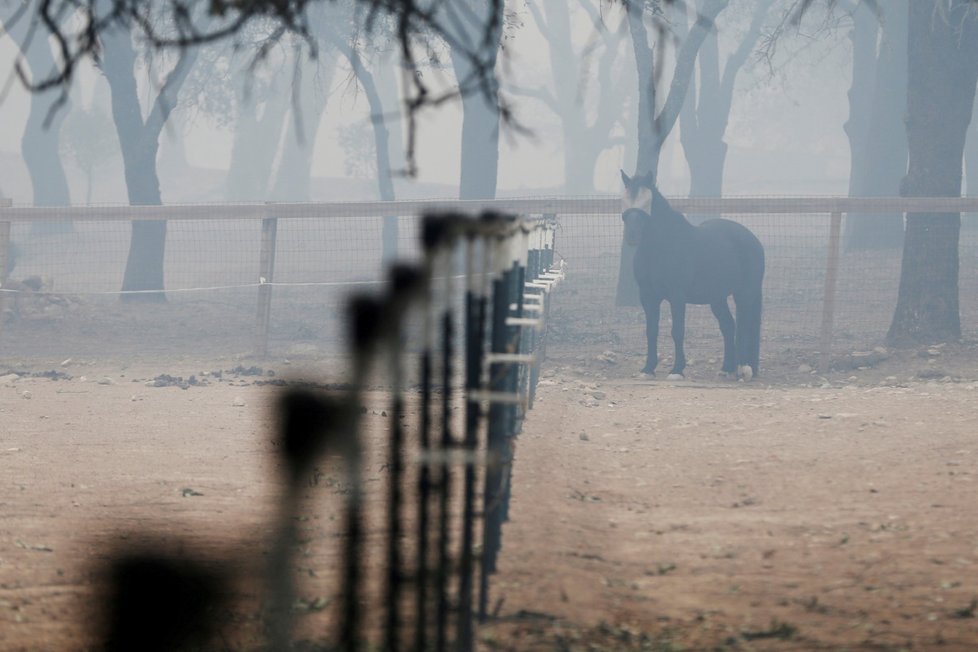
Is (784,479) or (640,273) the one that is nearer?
(784,479)

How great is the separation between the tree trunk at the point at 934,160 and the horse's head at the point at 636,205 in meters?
3.87

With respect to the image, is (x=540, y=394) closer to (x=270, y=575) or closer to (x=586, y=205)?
(x=586, y=205)

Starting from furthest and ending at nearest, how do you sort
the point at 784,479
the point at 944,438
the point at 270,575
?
the point at 944,438
the point at 784,479
the point at 270,575

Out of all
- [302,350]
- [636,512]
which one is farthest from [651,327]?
[636,512]

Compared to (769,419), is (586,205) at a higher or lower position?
higher

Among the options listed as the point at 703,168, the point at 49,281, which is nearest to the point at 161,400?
the point at 49,281

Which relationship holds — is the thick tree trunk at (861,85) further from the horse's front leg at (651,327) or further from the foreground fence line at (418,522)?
the foreground fence line at (418,522)

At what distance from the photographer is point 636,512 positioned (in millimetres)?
7289

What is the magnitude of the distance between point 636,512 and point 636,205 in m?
7.44

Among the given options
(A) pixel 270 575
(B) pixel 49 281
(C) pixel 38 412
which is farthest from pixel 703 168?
(A) pixel 270 575

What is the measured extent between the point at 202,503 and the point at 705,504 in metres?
2.91

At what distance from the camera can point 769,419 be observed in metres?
10.8

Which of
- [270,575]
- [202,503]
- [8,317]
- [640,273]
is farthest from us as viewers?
[8,317]

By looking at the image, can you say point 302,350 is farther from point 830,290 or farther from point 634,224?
point 830,290
